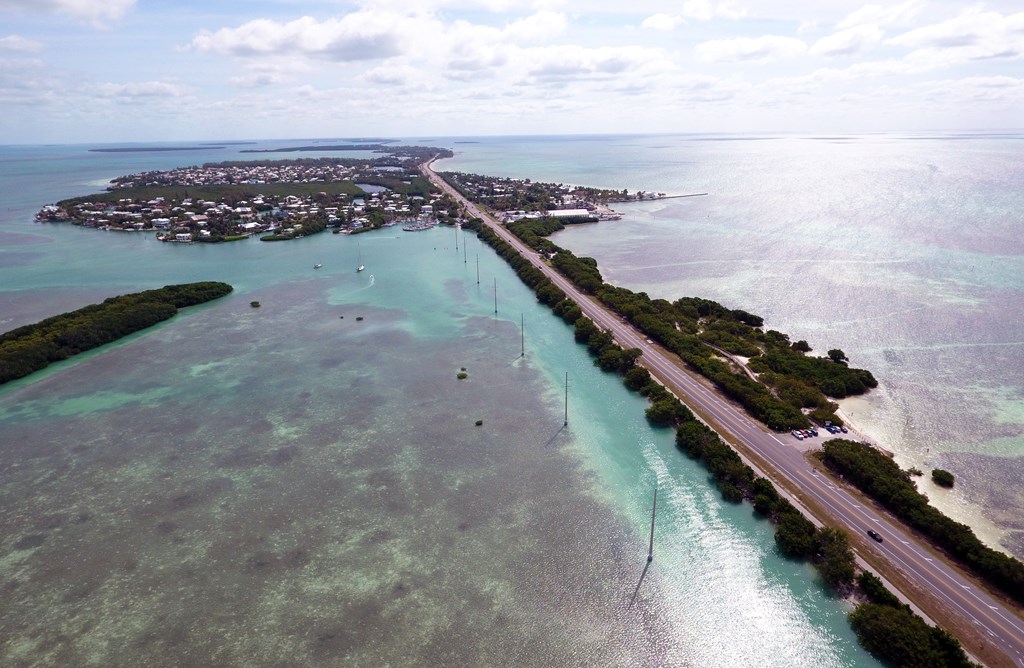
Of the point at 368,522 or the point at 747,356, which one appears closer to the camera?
the point at 368,522

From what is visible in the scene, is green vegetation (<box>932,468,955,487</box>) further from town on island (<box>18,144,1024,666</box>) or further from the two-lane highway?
the two-lane highway

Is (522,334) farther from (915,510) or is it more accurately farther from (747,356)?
(915,510)

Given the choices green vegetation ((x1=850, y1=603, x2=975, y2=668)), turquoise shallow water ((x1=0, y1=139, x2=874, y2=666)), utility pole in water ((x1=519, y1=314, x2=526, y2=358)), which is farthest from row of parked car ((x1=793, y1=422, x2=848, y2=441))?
utility pole in water ((x1=519, y1=314, x2=526, y2=358))

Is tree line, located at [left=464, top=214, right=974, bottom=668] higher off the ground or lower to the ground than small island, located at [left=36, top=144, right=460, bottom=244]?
lower

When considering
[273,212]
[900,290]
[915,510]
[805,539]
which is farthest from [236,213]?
[915,510]

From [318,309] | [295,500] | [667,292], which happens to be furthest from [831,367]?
[318,309]

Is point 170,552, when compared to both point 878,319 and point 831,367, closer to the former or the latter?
point 831,367

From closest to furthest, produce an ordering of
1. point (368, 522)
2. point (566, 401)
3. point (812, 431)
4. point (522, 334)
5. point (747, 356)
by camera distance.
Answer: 1. point (368, 522)
2. point (812, 431)
3. point (566, 401)
4. point (747, 356)
5. point (522, 334)
